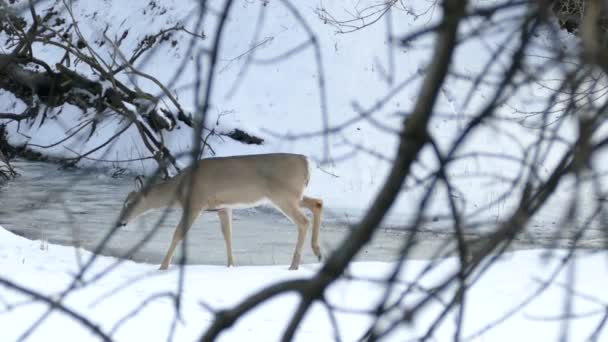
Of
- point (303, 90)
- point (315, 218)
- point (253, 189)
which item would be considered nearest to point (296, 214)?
point (315, 218)

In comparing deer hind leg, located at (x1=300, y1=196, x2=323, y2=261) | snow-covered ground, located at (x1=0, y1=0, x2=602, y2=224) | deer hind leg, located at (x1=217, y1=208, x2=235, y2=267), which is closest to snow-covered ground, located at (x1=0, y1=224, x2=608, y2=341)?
deer hind leg, located at (x1=217, y1=208, x2=235, y2=267)

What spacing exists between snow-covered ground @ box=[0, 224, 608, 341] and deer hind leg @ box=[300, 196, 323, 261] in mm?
1241

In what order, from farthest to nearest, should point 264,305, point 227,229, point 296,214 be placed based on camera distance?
point 296,214
point 227,229
point 264,305

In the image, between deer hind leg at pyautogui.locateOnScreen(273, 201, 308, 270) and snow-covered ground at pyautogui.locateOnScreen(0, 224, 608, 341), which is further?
deer hind leg at pyautogui.locateOnScreen(273, 201, 308, 270)

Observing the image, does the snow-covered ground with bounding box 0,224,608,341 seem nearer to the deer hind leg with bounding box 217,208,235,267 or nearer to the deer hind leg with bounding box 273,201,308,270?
the deer hind leg with bounding box 217,208,235,267

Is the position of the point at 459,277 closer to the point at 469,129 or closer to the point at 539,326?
the point at 469,129

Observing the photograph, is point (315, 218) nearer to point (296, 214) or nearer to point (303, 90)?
point (296, 214)

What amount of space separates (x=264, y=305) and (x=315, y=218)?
3516mm

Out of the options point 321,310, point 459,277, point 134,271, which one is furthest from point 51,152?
point 459,277

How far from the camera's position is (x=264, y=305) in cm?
534

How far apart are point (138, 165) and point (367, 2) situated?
546 cm

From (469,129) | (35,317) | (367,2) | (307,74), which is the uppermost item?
(367,2)

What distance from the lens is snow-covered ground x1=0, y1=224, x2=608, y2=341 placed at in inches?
186

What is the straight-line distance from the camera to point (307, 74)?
1798cm
